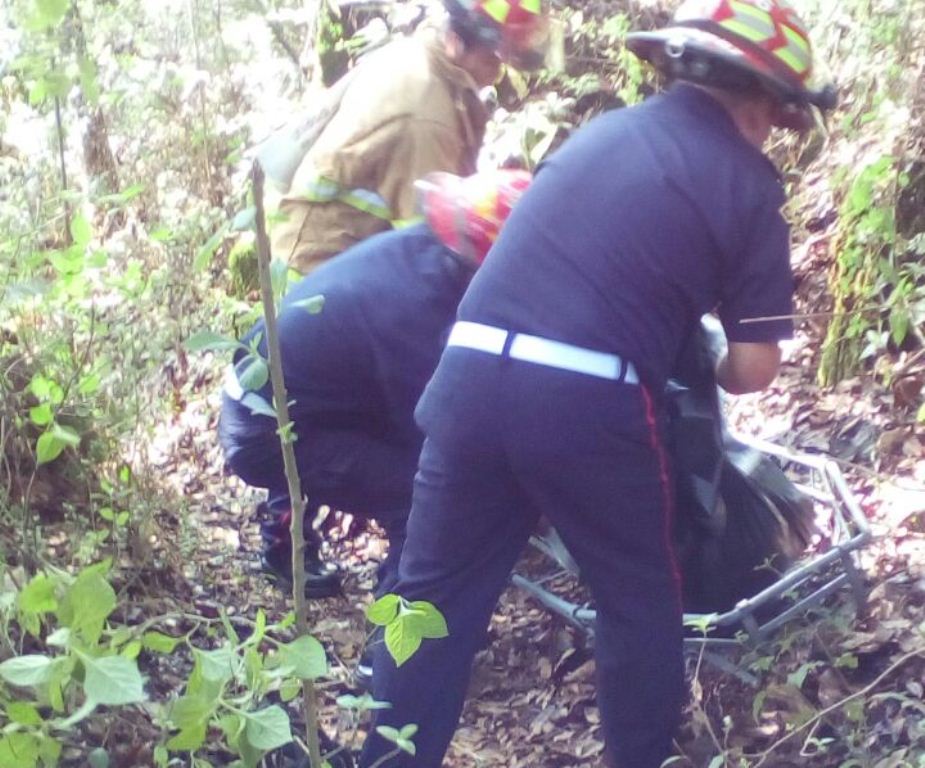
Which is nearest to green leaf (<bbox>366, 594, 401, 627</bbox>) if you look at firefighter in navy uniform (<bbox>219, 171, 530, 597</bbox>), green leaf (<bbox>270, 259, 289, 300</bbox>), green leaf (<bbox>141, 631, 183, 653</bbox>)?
green leaf (<bbox>141, 631, 183, 653</bbox>)

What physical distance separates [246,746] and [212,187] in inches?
208

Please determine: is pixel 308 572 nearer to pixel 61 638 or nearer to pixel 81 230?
pixel 81 230

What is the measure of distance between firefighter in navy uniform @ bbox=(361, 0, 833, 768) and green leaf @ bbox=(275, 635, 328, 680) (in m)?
0.84

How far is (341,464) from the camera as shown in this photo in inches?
135

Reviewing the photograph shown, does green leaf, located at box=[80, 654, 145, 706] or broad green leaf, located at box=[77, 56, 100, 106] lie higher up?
broad green leaf, located at box=[77, 56, 100, 106]

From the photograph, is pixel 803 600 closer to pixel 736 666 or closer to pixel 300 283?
pixel 736 666

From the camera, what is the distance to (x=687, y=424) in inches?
119

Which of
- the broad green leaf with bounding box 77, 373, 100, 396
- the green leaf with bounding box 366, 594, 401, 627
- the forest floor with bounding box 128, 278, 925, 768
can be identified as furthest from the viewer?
the broad green leaf with bounding box 77, 373, 100, 396

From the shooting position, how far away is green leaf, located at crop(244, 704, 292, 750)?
1768mm

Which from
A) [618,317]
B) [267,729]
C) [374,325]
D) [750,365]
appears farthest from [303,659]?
[374,325]

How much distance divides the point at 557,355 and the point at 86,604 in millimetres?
1160

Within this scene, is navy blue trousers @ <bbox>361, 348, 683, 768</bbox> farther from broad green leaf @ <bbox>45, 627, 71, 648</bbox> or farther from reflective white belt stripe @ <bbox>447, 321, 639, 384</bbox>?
broad green leaf @ <bbox>45, 627, 71, 648</bbox>

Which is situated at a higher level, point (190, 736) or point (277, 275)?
point (277, 275)

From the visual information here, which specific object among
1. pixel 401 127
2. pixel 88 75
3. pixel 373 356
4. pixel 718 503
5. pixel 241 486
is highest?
pixel 88 75
